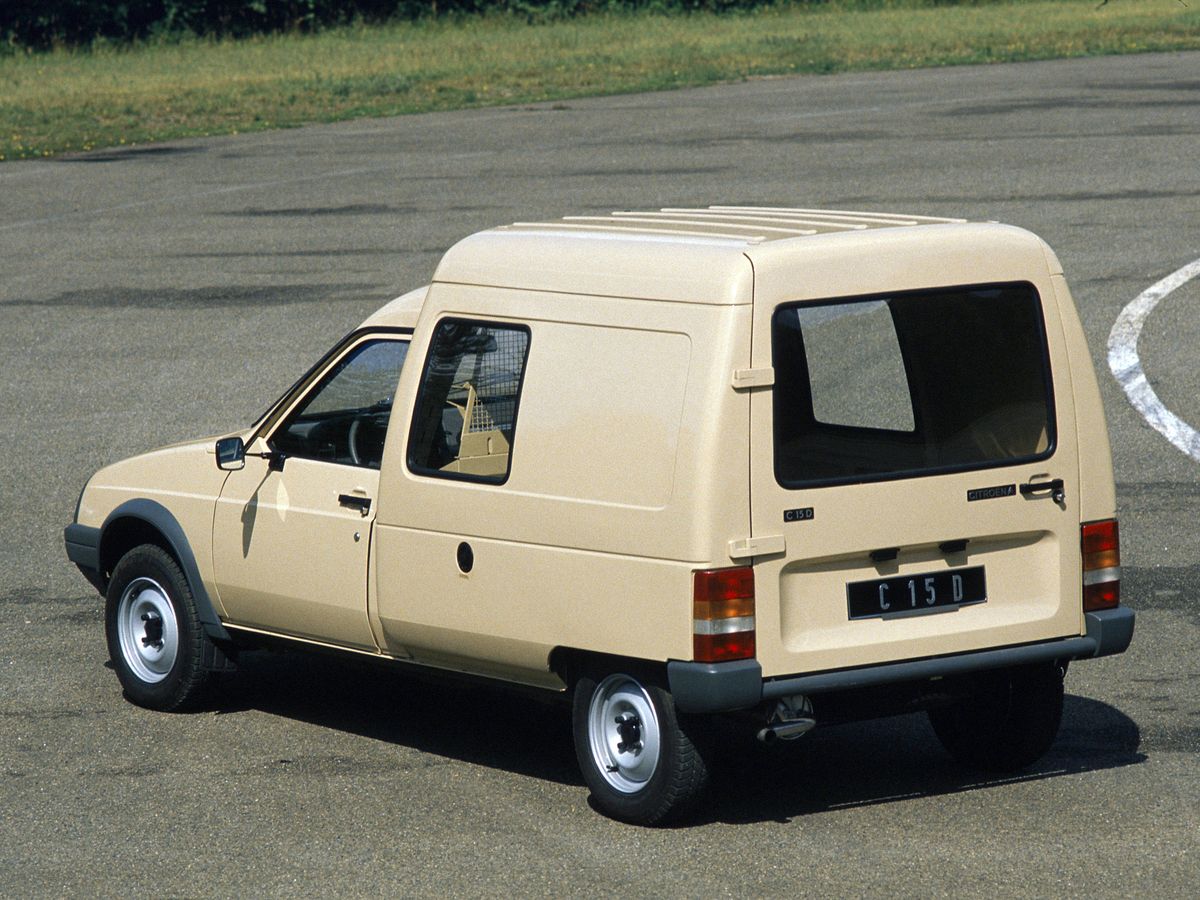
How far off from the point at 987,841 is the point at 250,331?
11.3m

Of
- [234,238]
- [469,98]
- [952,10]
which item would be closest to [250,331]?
[234,238]

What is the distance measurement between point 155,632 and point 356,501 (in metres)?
1.51

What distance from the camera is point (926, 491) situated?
6.54 metres

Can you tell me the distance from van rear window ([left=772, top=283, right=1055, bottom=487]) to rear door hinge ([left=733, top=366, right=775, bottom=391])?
10 cm

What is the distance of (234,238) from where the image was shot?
2089 cm

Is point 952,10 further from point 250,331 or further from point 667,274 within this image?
point 667,274

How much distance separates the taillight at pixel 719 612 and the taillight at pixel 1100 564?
136 centimetres

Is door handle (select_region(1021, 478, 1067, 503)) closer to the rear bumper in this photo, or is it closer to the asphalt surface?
the rear bumper

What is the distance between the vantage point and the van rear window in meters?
6.49

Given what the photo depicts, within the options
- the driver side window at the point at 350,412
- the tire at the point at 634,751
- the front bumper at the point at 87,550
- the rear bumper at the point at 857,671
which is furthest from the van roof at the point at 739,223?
the front bumper at the point at 87,550

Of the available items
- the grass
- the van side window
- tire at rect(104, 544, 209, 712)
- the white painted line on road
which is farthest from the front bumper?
the grass

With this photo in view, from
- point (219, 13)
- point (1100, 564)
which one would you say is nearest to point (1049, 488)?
point (1100, 564)

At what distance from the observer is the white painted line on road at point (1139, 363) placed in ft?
42.4

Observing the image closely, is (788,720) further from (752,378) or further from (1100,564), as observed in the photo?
(1100,564)
